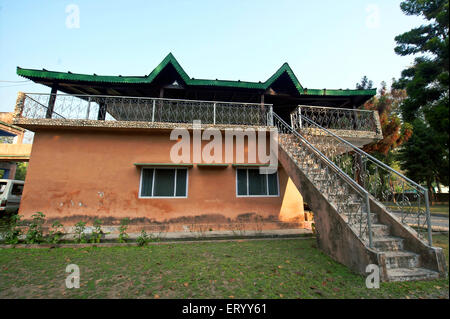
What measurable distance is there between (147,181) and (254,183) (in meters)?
4.32

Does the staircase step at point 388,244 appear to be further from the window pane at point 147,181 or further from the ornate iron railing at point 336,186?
the window pane at point 147,181

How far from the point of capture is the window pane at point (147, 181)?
7.53 m

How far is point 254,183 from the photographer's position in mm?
8102

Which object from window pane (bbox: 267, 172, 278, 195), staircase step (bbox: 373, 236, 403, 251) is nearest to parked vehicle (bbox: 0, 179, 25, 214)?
window pane (bbox: 267, 172, 278, 195)

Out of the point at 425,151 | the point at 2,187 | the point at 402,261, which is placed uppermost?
the point at 425,151

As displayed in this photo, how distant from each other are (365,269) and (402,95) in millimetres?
24185

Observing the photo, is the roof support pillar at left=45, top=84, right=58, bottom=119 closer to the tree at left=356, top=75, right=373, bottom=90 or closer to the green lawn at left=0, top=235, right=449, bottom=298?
the green lawn at left=0, top=235, right=449, bottom=298

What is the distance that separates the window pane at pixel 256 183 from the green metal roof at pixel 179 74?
3.72 meters

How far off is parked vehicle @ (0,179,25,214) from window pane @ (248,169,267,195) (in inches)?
427

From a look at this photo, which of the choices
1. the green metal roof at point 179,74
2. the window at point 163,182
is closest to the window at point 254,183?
the window at point 163,182

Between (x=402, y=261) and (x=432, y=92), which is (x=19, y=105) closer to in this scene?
(x=432, y=92)

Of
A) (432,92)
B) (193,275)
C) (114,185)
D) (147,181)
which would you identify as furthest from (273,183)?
(114,185)
